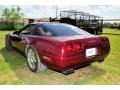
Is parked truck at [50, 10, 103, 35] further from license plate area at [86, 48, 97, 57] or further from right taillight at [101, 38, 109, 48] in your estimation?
license plate area at [86, 48, 97, 57]

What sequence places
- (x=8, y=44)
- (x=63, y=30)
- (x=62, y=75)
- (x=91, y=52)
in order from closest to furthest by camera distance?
(x=91, y=52) → (x=62, y=75) → (x=63, y=30) → (x=8, y=44)

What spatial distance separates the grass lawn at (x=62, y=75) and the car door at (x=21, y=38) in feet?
1.21

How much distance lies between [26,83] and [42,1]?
1.99m

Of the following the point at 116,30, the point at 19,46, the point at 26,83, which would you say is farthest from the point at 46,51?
the point at 116,30

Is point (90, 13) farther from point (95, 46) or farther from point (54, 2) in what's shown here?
point (95, 46)

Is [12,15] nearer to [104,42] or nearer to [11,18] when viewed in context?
[11,18]

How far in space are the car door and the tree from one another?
11.2 inches

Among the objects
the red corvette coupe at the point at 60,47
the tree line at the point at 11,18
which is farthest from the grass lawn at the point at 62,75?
the tree line at the point at 11,18

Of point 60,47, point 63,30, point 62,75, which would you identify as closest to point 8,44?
point 63,30

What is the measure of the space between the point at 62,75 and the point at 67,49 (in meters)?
0.89

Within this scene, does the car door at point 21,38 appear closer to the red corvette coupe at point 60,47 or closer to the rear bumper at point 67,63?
the red corvette coupe at point 60,47

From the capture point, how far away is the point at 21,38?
5152mm

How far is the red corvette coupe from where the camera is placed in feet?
12.2

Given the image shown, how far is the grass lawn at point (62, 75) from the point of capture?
13.7 feet
